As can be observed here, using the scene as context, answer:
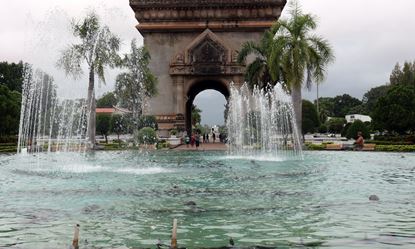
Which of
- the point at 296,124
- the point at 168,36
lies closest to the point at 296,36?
the point at 296,124

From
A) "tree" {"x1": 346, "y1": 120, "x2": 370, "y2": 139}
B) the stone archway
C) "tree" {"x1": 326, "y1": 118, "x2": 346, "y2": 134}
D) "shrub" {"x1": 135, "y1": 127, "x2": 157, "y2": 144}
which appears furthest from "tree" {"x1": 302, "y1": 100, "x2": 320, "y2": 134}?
"shrub" {"x1": 135, "y1": 127, "x2": 157, "y2": 144}

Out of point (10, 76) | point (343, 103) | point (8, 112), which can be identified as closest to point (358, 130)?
point (8, 112)

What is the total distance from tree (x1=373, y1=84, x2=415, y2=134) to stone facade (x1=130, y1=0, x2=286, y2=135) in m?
13.2

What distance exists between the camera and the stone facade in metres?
50.2

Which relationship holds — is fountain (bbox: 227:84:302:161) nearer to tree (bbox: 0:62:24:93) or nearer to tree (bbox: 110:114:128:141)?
tree (bbox: 110:114:128:141)

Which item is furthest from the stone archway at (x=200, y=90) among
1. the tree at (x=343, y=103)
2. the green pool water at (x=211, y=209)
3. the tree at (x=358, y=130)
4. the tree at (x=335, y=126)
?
the tree at (x=343, y=103)

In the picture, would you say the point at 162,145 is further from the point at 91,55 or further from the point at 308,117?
the point at 308,117

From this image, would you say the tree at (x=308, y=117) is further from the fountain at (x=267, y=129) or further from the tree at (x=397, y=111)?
the fountain at (x=267, y=129)

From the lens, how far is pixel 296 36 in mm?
33312

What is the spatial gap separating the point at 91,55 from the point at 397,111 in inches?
1080

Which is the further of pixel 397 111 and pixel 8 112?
pixel 397 111

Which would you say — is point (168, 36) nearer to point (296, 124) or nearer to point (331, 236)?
point (296, 124)

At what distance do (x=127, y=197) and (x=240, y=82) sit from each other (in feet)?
127

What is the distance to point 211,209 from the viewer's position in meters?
10.8
